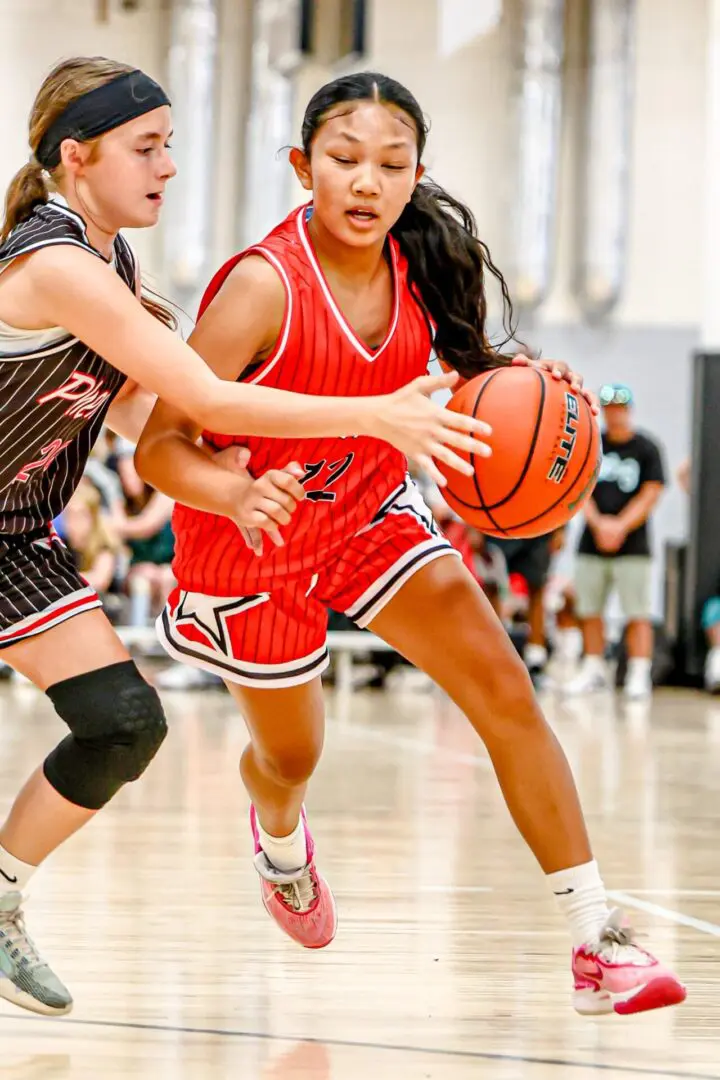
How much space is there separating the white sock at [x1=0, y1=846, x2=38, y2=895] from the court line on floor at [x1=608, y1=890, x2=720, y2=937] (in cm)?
143

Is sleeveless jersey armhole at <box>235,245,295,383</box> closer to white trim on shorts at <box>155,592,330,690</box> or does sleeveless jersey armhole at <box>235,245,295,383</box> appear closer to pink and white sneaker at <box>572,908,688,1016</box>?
white trim on shorts at <box>155,592,330,690</box>

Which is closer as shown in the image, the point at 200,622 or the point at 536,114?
the point at 200,622

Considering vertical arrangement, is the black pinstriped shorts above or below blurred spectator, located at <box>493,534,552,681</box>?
above

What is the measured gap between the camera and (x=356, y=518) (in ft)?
9.48

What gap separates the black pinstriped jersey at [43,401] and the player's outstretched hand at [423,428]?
0.55m

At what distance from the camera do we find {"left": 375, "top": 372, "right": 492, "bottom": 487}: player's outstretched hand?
2248 mm

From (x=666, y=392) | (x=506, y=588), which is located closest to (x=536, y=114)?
(x=666, y=392)

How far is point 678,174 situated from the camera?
45.5 ft

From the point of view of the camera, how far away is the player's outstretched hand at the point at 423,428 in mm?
2248

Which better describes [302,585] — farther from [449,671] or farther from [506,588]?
[506,588]

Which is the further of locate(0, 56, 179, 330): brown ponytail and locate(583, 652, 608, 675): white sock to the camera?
locate(583, 652, 608, 675): white sock

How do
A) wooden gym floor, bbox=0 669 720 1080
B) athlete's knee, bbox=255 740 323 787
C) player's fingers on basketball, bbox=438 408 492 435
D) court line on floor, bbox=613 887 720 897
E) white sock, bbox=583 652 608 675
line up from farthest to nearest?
white sock, bbox=583 652 608 675 < court line on floor, bbox=613 887 720 897 < athlete's knee, bbox=255 740 323 787 < wooden gym floor, bbox=0 669 720 1080 < player's fingers on basketball, bbox=438 408 492 435

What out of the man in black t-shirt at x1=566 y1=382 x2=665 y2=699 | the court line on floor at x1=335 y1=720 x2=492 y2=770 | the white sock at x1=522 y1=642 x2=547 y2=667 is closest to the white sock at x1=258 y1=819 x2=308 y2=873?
the court line on floor at x1=335 y1=720 x2=492 y2=770

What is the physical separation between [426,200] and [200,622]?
2.84ft
